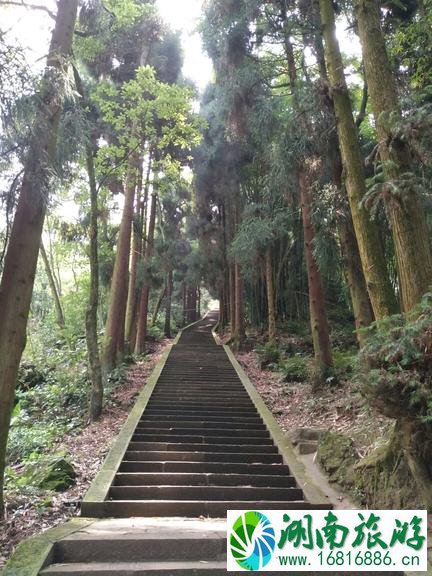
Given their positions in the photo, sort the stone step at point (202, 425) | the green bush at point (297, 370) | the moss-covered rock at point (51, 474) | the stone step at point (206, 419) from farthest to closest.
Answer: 1. the green bush at point (297, 370)
2. the stone step at point (206, 419)
3. the stone step at point (202, 425)
4. the moss-covered rock at point (51, 474)

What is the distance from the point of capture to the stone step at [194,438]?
290 inches

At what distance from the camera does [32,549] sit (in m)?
3.79

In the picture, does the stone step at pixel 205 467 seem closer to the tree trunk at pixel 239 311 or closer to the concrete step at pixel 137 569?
the concrete step at pixel 137 569

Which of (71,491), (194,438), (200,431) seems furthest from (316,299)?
(71,491)

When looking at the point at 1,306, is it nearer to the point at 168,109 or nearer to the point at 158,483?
the point at 158,483

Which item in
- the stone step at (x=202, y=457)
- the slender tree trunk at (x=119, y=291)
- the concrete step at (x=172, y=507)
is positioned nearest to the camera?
the concrete step at (x=172, y=507)

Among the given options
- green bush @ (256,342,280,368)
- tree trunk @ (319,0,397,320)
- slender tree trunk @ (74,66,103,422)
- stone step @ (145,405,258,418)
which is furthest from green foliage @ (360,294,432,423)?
green bush @ (256,342,280,368)

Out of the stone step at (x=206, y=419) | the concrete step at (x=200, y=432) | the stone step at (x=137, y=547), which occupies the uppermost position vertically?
the stone step at (x=206, y=419)

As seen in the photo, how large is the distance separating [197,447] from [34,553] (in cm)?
361

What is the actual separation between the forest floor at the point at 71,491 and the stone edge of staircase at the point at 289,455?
9.13 feet

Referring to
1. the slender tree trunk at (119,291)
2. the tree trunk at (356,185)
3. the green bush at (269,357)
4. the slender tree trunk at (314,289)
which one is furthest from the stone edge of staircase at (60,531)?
the green bush at (269,357)

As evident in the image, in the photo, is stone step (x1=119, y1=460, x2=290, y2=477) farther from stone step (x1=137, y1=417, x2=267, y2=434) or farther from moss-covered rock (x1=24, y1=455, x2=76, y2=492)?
stone step (x1=137, y1=417, x2=267, y2=434)

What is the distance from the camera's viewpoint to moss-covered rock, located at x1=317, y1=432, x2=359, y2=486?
5.61m

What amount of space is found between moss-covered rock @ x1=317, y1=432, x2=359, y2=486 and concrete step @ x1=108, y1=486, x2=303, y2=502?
0.56 meters
